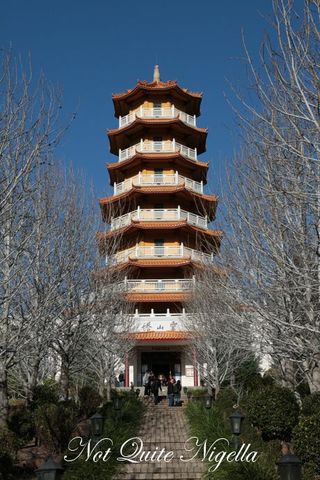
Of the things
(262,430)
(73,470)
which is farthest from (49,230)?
(262,430)

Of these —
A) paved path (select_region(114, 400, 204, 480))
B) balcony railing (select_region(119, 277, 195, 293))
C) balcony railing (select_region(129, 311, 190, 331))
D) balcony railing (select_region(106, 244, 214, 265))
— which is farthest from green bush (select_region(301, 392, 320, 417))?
balcony railing (select_region(106, 244, 214, 265))

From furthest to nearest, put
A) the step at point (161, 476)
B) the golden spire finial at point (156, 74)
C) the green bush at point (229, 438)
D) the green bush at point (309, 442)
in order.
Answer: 1. the golden spire finial at point (156, 74)
2. the step at point (161, 476)
3. the green bush at point (309, 442)
4. the green bush at point (229, 438)

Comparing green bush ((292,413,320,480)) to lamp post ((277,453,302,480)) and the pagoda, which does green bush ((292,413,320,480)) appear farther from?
the pagoda

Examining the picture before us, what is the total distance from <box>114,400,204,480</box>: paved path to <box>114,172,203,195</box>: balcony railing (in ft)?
53.1

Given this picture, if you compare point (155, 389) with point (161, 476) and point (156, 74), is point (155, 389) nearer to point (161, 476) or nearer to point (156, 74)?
point (161, 476)

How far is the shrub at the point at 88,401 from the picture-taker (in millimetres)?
16823

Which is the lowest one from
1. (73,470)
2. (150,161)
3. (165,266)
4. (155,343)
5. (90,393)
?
(73,470)

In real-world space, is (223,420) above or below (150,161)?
below

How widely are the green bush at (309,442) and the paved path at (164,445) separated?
236 centimetres

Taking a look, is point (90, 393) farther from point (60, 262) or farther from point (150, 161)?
point (150, 161)

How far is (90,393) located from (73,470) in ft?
27.0

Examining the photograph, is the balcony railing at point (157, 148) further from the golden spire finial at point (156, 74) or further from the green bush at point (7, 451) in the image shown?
the green bush at point (7, 451)

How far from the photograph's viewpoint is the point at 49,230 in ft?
47.2

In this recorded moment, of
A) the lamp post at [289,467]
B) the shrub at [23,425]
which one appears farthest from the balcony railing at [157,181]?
the lamp post at [289,467]
